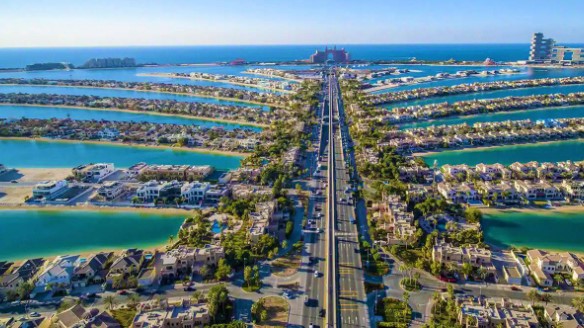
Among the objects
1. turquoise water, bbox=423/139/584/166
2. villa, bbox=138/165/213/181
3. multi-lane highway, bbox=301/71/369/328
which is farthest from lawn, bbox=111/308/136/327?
turquoise water, bbox=423/139/584/166

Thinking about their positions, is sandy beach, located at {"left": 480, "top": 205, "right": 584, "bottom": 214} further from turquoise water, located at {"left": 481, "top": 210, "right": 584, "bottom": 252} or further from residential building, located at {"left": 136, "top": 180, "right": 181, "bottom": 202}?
residential building, located at {"left": 136, "top": 180, "right": 181, "bottom": 202}

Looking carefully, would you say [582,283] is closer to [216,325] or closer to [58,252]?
[216,325]

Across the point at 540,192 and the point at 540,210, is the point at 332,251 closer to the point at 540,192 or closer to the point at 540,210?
the point at 540,210

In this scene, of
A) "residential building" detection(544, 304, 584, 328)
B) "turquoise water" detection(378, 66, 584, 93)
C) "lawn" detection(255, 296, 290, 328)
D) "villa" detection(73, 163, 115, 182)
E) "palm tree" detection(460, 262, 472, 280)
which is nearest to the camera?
"residential building" detection(544, 304, 584, 328)

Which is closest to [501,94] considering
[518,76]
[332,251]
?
[518,76]

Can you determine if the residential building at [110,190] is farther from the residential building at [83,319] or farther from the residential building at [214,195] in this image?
the residential building at [83,319]
